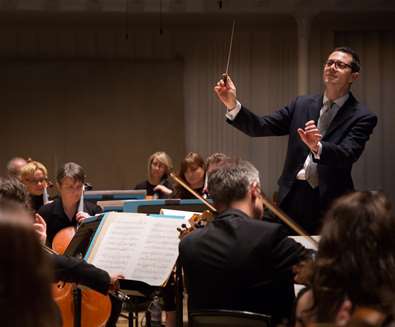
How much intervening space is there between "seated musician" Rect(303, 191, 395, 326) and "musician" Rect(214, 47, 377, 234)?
1880 millimetres

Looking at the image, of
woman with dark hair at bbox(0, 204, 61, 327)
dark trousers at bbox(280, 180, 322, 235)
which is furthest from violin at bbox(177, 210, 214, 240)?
woman with dark hair at bbox(0, 204, 61, 327)

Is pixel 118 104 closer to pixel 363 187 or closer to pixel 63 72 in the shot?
pixel 63 72

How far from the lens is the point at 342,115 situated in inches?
152

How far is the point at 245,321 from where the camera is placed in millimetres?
2490

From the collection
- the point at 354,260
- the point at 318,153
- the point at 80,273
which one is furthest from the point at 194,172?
the point at 354,260

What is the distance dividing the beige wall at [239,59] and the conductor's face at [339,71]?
611 cm

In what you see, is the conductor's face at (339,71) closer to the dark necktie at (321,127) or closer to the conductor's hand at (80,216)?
the dark necktie at (321,127)

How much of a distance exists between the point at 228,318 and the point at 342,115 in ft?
5.57

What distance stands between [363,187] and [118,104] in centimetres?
353

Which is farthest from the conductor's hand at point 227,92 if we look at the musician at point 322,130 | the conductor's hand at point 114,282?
the conductor's hand at point 114,282

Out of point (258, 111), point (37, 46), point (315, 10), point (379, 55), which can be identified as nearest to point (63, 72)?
point (37, 46)

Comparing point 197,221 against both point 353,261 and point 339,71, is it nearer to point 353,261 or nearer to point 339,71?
point 339,71

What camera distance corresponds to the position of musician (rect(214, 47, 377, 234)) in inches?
151

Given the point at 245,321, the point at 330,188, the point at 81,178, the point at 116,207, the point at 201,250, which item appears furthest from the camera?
the point at 116,207
